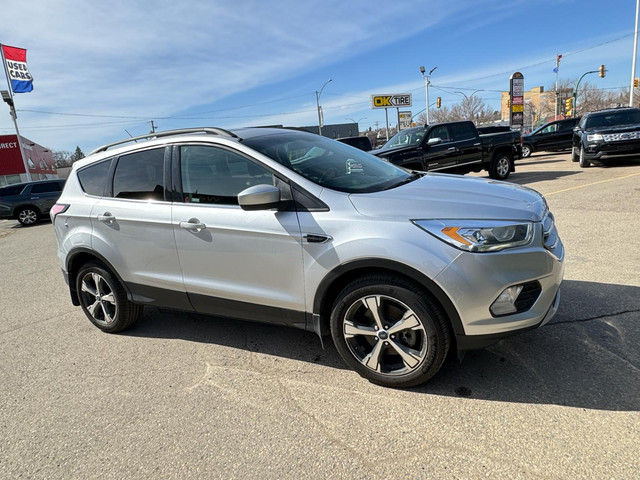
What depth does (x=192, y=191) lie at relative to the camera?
333cm

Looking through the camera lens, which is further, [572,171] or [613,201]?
[572,171]

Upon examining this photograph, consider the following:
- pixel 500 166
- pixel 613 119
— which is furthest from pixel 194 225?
pixel 613 119

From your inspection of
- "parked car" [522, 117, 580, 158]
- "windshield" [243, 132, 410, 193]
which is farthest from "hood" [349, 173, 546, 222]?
"parked car" [522, 117, 580, 158]

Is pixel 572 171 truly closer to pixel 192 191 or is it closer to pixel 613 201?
pixel 613 201

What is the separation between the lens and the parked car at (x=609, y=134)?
12156mm

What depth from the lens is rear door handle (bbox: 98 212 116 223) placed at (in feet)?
12.2

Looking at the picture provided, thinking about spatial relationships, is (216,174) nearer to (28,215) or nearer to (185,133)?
(185,133)

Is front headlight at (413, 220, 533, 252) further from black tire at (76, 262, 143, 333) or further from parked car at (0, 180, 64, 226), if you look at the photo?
parked car at (0, 180, 64, 226)

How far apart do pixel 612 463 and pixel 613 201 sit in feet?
24.2

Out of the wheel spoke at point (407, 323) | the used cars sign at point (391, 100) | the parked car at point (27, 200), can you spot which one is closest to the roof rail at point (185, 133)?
the wheel spoke at point (407, 323)

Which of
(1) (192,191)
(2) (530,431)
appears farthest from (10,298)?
(2) (530,431)

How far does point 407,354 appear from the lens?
8.84ft

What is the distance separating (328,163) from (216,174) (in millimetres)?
879

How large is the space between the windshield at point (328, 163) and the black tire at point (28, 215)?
1703cm
